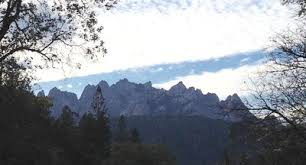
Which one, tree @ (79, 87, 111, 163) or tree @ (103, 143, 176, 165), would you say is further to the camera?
tree @ (103, 143, 176, 165)

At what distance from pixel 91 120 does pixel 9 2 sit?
80382 millimetres

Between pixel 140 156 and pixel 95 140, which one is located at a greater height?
Answer: pixel 95 140

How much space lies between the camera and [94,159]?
80500 millimetres

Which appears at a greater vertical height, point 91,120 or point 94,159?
point 91,120

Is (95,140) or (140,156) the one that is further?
Result: (95,140)

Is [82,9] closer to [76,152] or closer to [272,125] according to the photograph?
[272,125]

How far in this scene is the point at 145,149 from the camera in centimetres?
9506

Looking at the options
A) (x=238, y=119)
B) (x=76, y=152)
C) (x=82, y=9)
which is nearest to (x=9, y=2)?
(x=82, y=9)

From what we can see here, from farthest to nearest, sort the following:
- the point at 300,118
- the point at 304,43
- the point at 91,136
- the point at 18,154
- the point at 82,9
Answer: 1. the point at 91,136
2. the point at 18,154
3. the point at 82,9
4. the point at 304,43
5. the point at 300,118

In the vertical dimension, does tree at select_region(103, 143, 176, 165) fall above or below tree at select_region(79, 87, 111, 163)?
below

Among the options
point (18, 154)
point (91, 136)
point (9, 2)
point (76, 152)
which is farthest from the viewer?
A: point (91, 136)

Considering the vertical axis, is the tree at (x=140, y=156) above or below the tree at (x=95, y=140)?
below

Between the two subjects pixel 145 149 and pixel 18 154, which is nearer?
pixel 18 154

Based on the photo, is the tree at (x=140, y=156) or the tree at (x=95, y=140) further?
the tree at (x=140, y=156)
